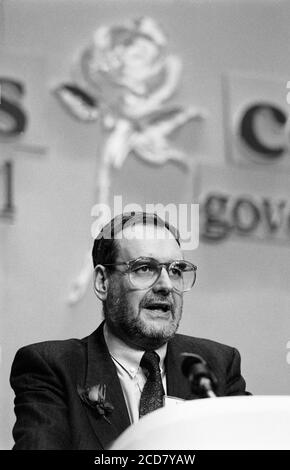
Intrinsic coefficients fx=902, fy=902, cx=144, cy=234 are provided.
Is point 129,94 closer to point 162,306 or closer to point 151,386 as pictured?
point 162,306

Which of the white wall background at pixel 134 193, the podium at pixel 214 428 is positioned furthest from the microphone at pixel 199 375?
the white wall background at pixel 134 193

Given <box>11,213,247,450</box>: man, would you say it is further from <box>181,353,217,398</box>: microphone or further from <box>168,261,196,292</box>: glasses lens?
<box>181,353,217,398</box>: microphone

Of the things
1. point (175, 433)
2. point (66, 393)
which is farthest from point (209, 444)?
point (66, 393)

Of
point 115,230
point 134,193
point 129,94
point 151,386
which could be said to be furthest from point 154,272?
point 129,94

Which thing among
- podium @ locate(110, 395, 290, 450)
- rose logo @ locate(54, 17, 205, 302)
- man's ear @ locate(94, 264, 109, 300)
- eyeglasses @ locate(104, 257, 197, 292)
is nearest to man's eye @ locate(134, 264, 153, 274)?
eyeglasses @ locate(104, 257, 197, 292)

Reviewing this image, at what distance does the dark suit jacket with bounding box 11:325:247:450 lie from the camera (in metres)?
1.75

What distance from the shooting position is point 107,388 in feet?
6.16

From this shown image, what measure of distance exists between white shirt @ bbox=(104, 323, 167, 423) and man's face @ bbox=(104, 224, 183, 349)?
0.02m

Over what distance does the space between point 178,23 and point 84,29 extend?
0.29m

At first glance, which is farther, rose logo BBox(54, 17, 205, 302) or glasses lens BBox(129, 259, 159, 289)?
rose logo BBox(54, 17, 205, 302)

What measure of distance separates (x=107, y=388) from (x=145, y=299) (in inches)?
8.0
